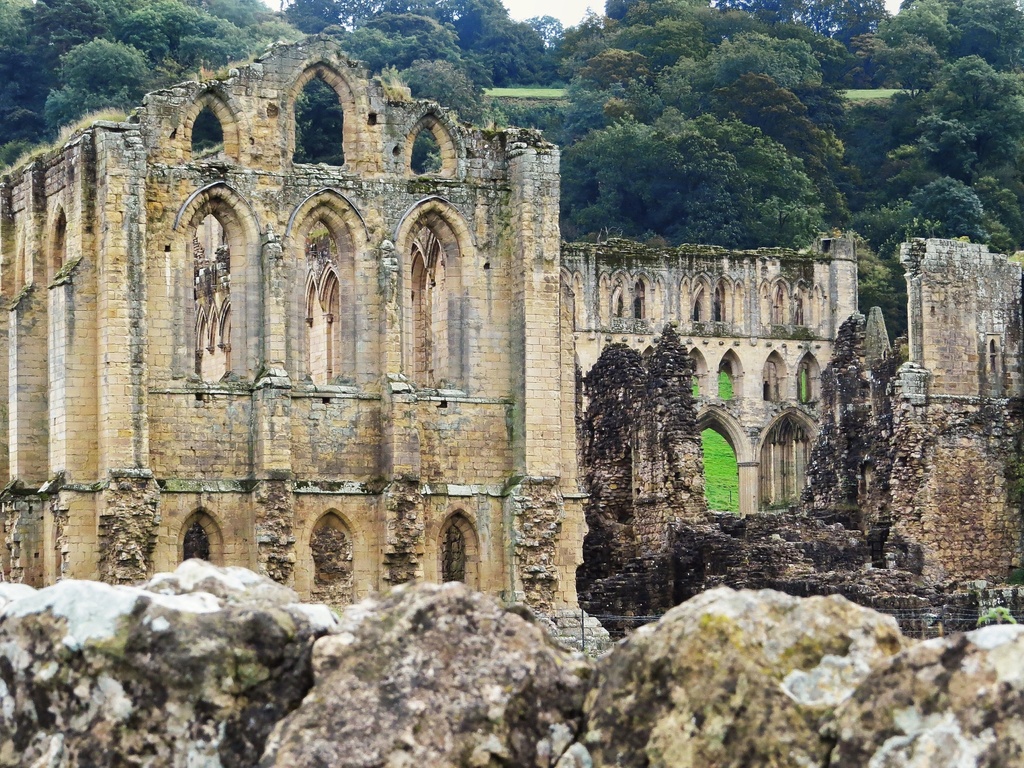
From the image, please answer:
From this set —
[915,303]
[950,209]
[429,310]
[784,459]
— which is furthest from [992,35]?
[429,310]

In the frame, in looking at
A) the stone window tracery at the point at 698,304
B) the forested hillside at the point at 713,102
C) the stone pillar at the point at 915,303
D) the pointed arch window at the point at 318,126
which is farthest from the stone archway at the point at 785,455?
the stone pillar at the point at 915,303

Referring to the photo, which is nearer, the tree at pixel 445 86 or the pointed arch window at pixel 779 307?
the pointed arch window at pixel 779 307

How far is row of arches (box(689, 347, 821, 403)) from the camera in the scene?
9088cm

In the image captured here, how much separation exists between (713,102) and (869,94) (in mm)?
11098

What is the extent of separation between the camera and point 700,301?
9100 centimetres

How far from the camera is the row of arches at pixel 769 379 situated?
90875 mm

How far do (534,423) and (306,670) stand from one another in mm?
27214

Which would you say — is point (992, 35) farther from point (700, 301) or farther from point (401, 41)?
point (700, 301)

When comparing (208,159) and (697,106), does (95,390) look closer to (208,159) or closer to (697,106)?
(208,159)

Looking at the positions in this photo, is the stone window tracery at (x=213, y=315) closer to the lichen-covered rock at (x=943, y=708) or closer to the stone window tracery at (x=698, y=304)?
the lichen-covered rock at (x=943, y=708)

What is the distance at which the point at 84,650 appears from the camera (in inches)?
507

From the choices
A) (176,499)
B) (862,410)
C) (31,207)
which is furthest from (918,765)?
(862,410)

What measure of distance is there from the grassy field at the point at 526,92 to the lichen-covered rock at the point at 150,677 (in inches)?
4280

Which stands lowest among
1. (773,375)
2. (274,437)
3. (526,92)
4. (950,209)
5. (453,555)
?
(453,555)
